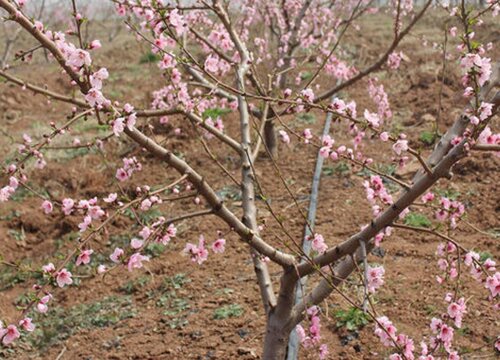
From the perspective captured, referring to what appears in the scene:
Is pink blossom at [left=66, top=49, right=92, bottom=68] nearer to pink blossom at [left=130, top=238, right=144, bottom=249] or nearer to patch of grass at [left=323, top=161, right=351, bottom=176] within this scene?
pink blossom at [left=130, top=238, right=144, bottom=249]

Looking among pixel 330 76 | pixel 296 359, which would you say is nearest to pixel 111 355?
pixel 296 359

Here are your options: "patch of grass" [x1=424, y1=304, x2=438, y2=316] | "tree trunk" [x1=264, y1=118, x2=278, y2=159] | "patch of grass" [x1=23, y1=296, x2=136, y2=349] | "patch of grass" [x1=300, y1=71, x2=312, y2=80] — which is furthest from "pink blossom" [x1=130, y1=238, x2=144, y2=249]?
"patch of grass" [x1=300, y1=71, x2=312, y2=80]

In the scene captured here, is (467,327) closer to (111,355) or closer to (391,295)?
(391,295)

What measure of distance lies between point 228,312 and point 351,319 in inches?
39.0

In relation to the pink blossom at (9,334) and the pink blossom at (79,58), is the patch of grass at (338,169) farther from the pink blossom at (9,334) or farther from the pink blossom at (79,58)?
the pink blossom at (9,334)

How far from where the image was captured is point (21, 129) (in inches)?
412

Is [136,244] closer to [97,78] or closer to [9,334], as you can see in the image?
[9,334]

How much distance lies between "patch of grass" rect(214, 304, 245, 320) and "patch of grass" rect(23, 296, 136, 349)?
80 centimetres

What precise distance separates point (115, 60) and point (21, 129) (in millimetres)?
7068

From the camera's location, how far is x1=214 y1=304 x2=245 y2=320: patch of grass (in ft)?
13.7

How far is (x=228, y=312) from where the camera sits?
4211 millimetres

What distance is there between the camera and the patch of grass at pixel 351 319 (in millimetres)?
3851

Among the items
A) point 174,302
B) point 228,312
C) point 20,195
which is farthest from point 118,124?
point 20,195

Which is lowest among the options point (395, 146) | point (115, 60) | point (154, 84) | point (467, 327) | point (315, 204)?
point (395, 146)
